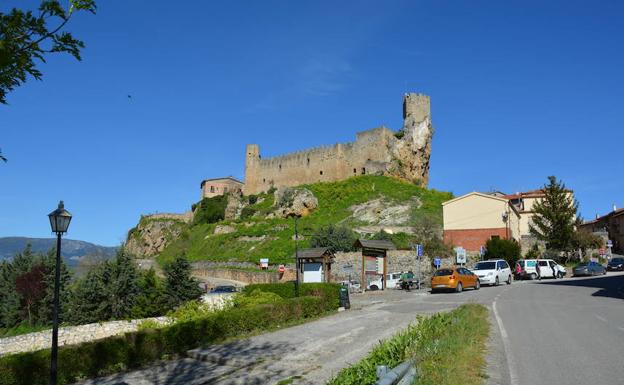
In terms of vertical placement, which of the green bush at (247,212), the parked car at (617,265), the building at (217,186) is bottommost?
the parked car at (617,265)

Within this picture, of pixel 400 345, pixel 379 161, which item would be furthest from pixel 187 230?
pixel 400 345

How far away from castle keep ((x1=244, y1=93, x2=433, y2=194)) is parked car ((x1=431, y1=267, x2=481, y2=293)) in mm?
45036

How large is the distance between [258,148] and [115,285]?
6776cm

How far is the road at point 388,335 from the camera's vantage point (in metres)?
8.18

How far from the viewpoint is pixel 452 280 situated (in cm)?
2672

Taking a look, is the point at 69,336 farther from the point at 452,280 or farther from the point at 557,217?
the point at 557,217

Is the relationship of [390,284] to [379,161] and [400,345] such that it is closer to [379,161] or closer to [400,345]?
[400,345]

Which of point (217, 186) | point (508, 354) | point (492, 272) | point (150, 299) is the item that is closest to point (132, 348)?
point (508, 354)

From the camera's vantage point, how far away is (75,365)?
10.1m

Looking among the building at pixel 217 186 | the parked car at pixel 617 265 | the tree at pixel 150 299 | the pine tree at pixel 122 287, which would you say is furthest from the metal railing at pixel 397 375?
the building at pixel 217 186

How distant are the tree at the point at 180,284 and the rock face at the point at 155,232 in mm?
61115

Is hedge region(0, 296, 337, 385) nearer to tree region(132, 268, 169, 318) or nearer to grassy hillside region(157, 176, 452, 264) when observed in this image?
tree region(132, 268, 169, 318)

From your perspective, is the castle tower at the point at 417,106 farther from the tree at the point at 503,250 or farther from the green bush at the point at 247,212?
the tree at the point at 503,250

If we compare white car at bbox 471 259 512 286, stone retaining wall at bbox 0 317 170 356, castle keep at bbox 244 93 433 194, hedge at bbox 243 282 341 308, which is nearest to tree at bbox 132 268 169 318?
stone retaining wall at bbox 0 317 170 356
